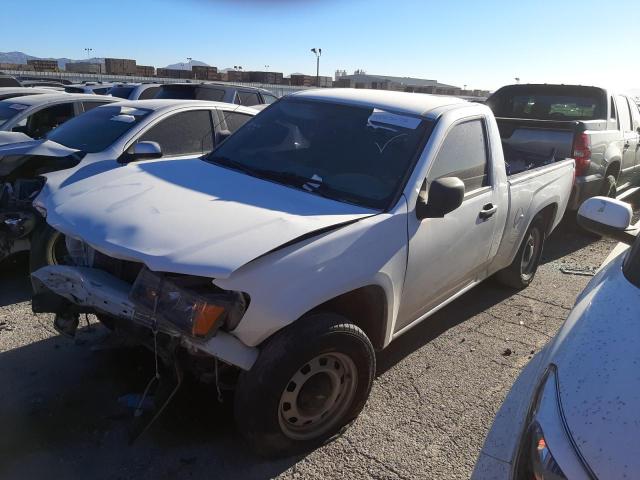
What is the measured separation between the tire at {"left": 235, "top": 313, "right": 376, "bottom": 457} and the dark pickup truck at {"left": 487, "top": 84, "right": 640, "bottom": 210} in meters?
4.30

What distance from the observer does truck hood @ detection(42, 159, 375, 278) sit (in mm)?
2299

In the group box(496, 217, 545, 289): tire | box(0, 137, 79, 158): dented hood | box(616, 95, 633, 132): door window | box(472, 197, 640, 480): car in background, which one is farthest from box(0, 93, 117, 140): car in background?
box(616, 95, 633, 132): door window

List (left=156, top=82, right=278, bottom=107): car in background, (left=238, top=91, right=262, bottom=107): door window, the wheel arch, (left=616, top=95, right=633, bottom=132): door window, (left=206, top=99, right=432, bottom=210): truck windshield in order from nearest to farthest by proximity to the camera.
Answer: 1. the wheel arch
2. (left=206, top=99, right=432, bottom=210): truck windshield
3. (left=616, top=95, right=633, bottom=132): door window
4. (left=156, top=82, right=278, bottom=107): car in background
5. (left=238, top=91, right=262, bottom=107): door window

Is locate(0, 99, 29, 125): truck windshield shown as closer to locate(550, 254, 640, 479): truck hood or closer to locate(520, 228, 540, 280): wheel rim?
locate(520, 228, 540, 280): wheel rim

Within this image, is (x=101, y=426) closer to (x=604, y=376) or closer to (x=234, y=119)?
(x=604, y=376)

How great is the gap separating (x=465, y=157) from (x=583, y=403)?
2.33m

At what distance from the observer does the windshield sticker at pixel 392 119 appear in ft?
11.0

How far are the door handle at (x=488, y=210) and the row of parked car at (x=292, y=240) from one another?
12mm

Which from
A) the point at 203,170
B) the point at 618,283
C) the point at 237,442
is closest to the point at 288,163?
the point at 203,170

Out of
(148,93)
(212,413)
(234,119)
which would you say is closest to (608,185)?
(234,119)

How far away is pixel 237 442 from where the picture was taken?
2.85m

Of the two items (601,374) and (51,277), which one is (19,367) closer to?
(51,277)

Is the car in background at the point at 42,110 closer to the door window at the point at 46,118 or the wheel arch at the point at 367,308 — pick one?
the door window at the point at 46,118

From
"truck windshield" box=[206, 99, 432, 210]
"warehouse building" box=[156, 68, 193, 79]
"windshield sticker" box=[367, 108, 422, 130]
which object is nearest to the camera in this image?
"truck windshield" box=[206, 99, 432, 210]
